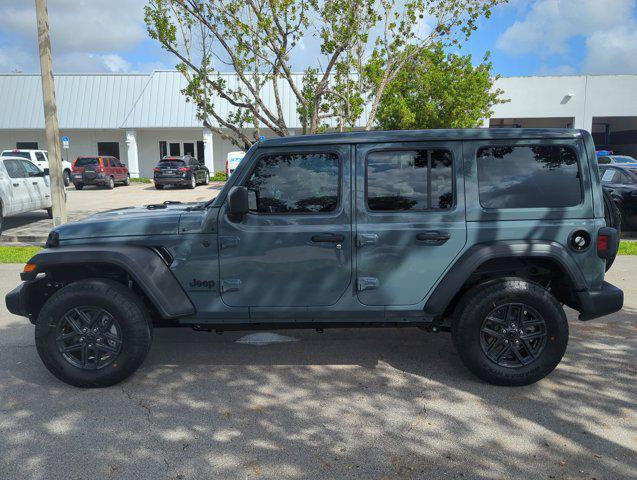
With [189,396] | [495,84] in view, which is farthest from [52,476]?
[495,84]

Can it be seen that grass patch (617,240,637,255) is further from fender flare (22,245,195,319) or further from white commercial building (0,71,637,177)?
white commercial building (0,71,637,177)

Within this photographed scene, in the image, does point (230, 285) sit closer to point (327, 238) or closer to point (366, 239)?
point (327, 238)

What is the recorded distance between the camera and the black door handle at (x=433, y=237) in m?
3.95

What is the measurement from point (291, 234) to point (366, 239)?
569mm

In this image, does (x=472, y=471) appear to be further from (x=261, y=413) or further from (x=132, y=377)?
(x=132, y=377)

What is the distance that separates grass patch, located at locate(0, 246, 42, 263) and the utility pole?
31.4 inches

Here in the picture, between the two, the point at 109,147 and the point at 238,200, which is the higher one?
the point at 109,147

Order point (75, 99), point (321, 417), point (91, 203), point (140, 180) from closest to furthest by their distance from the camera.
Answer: point (321, 417), point (91, 203), point (140, 180), point (75, 99)

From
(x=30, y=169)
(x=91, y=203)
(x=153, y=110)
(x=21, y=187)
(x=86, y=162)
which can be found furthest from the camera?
(x=153, y=110)

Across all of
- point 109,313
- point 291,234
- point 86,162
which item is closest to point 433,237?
point 291,234

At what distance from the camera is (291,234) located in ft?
13.0

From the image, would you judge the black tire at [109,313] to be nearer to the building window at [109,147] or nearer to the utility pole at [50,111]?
the utility pole at [50,111]

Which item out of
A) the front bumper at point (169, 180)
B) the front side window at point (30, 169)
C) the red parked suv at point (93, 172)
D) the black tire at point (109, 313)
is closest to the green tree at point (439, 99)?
the front bumper at point (169, 180)

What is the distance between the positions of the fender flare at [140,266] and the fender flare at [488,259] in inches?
74.8
